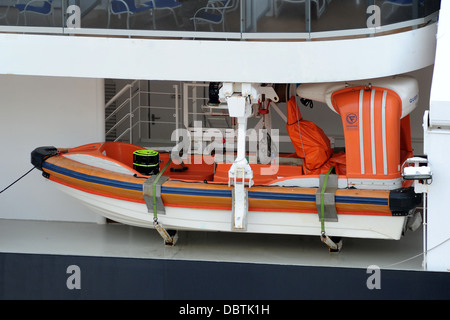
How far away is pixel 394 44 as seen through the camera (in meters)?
6.70

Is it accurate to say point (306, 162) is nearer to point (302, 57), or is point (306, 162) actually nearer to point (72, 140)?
point (302, 57)

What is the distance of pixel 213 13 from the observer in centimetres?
674

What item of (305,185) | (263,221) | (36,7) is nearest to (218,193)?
(263,221)

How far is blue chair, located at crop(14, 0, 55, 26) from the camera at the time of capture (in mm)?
6941

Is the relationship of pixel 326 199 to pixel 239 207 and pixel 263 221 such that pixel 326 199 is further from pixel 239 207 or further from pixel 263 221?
pixel 239 207

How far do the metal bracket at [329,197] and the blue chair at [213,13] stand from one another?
1.58m

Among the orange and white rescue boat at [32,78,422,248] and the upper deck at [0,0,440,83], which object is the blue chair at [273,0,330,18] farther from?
the orange and white rescue boat at [32,78,422,248]

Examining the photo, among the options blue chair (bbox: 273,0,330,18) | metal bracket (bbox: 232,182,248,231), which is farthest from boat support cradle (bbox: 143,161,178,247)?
blue chair (bbox: 273,0,330,18)

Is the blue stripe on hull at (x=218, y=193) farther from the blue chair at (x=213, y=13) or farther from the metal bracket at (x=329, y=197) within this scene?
the blue chair at (x=213, y=13)

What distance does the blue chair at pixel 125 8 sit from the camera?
685 centimetres

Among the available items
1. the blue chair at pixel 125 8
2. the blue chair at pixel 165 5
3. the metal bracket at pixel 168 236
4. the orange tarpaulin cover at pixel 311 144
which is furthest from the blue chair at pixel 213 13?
the metal bracket at pixel 168 236

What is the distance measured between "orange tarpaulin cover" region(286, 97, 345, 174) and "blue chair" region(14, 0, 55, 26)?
2.32 m

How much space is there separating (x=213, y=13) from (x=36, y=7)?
60.6 inches

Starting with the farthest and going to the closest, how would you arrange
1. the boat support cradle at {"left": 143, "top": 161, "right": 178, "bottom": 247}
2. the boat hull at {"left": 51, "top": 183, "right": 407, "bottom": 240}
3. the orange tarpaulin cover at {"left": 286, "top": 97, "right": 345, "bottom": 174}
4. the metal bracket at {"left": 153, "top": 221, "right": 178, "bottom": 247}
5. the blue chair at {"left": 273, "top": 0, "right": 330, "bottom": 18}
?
the orange tarpaulin cover at {"left": 286, "top": 97, "right": 345, "bottom": 174}, the metal bracket at {"left": 153, "top": 221, "right": 178, "bottom": 247}, the boat support cradle at {"left": 143, "top": 161, "right": 178, "bottom": 247}, the boat hull at {"left": 51, "top": 183, "right": 407, "bottom": 240}, the blue chair at {"left": 273, "top": 0, "right": 330, "bottom": 18}
